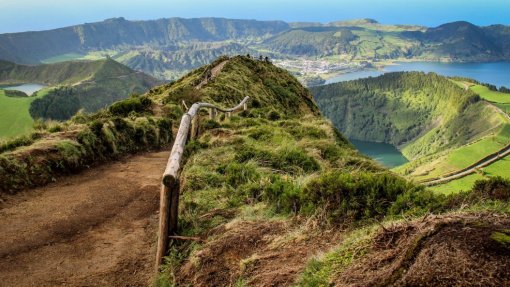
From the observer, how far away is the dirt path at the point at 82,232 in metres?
7.63

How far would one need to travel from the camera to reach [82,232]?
9328mm

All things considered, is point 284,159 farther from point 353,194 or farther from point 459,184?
point 459,184

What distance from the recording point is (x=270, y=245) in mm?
6711

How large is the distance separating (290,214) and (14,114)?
12389 cm

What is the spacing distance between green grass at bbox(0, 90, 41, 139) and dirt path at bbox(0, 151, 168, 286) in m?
100.0

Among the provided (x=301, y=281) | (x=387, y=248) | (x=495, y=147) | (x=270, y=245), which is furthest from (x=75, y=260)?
(x=495, y=147)

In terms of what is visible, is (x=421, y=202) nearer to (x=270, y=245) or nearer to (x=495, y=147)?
(x=270, y=245)

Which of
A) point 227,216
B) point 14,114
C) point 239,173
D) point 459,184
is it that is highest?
point 239,173

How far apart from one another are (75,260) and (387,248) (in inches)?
236

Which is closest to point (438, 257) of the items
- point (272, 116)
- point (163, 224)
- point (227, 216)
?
point (163, 224)

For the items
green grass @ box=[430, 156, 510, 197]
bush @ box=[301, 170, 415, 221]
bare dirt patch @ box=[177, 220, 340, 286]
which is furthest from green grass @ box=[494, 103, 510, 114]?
bare dirt patch @ box=[177, 220, 340, 286]

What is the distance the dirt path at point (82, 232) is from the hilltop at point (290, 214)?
14cm

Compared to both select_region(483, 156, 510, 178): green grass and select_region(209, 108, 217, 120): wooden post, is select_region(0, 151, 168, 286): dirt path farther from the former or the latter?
select_region(483, 156, 510, 178): green grass

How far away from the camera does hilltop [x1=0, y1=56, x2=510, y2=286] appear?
4461 mm
